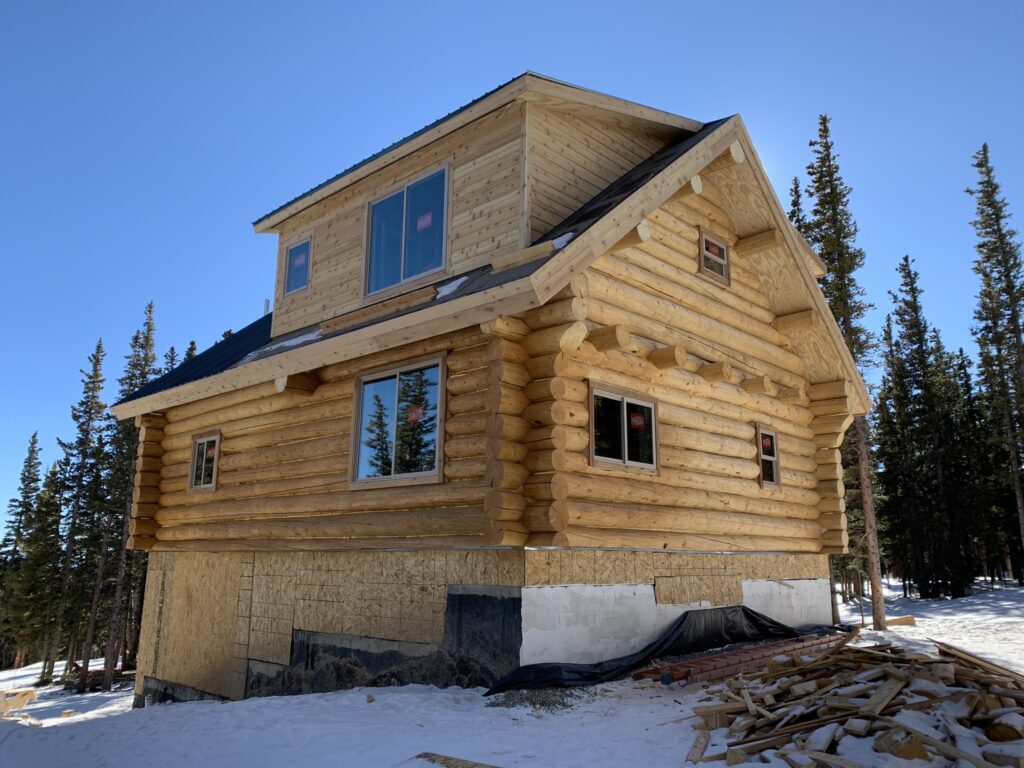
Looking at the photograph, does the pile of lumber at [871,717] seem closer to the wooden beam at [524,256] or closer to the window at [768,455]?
the wooden beam at [524,256]

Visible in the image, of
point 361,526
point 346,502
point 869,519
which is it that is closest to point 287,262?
point 346,502

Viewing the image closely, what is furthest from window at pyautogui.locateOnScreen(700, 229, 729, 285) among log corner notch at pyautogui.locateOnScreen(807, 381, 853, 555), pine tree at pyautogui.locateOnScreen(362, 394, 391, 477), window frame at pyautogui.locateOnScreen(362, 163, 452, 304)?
pine tree at pyautogui.locateOnScreen(362, 394, 391, 477)

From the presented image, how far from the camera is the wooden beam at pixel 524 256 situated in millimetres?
9102

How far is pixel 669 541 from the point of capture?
36.6 feet

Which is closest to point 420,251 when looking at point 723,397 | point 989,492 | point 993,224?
point 723,397

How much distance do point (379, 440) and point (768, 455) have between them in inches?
303

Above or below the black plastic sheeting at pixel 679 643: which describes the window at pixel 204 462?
above

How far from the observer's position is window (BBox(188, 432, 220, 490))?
48.9 ft

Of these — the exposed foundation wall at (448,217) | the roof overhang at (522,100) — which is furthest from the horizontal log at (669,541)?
the roof overhang at (522,100)

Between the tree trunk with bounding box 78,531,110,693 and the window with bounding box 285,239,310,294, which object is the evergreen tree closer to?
the window with bounding box 285,239,310,294

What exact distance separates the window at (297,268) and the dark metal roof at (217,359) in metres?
1.43

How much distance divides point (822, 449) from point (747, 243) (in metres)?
5.13

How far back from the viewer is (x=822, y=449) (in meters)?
15.9

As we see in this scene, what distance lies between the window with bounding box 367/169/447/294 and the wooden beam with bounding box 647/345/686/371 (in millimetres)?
3735
